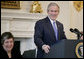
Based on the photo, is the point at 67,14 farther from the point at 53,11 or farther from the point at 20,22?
the point at 53,11

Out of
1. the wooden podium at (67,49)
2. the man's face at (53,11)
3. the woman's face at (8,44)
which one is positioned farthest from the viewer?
the woman's face at (8,44)

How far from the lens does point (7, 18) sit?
4.89 meters

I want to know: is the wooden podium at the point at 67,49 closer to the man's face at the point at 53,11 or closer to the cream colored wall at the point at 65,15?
the man's face at the point at 53,11

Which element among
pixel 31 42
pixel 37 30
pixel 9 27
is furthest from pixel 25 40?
pixel 37 30

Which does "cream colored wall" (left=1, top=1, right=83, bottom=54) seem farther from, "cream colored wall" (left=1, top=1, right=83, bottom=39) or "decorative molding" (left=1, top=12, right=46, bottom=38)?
"decorative molding" (left=1, top=12, right=46, bottom=38)

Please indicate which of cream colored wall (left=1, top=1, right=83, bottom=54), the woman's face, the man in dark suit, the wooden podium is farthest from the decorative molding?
the wooden podium

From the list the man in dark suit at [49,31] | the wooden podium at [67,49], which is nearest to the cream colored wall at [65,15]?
the man in dark suit at [49,31]

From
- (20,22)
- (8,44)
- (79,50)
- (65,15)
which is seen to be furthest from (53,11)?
(65,15)

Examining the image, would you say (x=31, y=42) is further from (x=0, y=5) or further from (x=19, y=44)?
(x=0, y=5)

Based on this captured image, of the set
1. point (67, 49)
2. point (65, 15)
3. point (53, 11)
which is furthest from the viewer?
point (65, 15)

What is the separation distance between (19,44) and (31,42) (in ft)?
0.95

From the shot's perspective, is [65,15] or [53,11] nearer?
[53,11]

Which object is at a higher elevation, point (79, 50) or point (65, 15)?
point (65, 15)

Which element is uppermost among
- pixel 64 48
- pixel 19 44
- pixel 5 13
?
pixel 5 13
